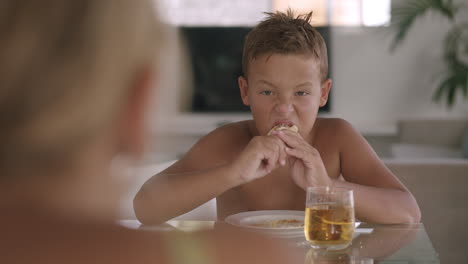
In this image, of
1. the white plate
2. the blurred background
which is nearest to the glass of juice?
the white plate

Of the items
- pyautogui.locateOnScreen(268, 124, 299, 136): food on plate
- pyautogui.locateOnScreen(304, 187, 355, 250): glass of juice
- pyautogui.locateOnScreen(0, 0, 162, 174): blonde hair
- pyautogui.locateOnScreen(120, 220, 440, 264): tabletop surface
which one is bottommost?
pyautogui.locateOnScreen(120, 220, 440, 264): tabletop surface

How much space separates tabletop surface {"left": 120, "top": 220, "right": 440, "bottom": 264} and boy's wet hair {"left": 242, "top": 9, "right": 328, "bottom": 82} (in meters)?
0.56

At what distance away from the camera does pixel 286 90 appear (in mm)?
1729

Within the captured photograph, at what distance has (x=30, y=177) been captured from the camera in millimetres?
394

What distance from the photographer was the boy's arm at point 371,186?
1524mm

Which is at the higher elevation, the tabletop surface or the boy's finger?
the boy's finger

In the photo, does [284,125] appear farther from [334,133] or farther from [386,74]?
[386,74]

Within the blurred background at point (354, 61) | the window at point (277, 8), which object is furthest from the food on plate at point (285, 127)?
the window at point (277, 8)

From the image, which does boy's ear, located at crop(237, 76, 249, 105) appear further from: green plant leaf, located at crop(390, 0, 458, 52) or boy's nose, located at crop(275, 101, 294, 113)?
green plant leaf, located at crop(390, 0, 458, 52)

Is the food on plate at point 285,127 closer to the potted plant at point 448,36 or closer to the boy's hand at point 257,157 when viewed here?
the boy's hand at point 257,157

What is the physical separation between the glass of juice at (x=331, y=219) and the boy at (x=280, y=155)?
31cm

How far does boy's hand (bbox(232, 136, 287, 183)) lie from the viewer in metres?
1.51

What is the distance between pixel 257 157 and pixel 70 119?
1.15 m

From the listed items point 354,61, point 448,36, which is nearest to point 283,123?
point 448,36
